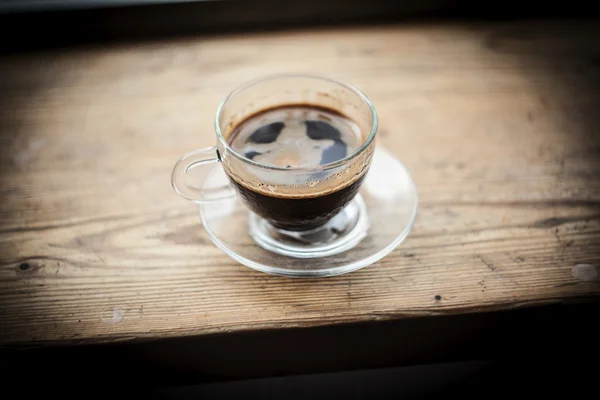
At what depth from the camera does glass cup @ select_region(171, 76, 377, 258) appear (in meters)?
0.62

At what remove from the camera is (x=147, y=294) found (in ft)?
2.20

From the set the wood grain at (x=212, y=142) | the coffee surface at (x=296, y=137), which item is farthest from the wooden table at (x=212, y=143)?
the coffee surface at (x=296, y=137)

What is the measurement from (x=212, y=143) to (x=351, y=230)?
29 cm

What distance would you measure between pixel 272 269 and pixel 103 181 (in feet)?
1.06

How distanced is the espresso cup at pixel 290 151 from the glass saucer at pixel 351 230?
0.10 feet

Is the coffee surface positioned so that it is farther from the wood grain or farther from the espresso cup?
the wood grain

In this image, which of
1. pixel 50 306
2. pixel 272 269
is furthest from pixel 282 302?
pixel 50 306

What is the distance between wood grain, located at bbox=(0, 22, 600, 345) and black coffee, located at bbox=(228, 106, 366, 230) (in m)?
0.09

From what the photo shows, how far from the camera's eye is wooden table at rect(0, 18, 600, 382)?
0.66m

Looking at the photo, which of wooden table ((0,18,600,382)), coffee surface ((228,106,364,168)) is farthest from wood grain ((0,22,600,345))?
coffee surface ((228,106,364,168))

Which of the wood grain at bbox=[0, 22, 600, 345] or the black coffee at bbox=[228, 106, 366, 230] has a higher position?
the black coffee at bbox=[228, 106, 366, 230]

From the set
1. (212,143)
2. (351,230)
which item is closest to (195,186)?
(212,143)

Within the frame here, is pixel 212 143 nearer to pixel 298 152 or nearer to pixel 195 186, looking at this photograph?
pixel 195 186

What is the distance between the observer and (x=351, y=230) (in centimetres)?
71
